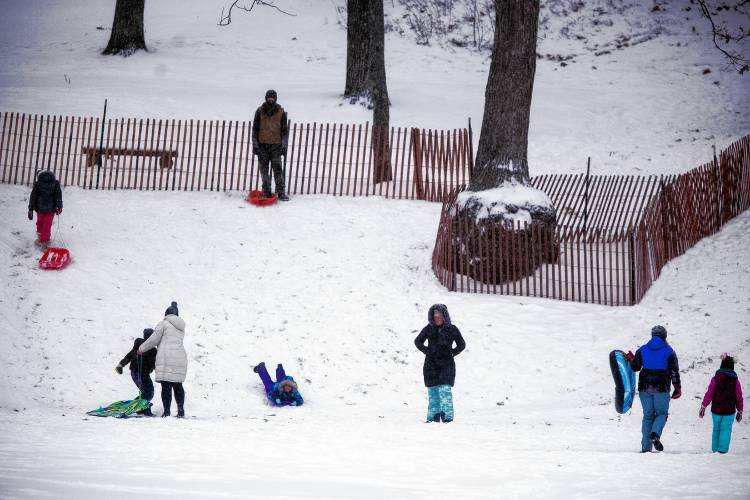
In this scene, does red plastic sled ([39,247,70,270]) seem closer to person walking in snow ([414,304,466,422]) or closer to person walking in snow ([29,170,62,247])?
person walking in snow ([29,170,62,247])

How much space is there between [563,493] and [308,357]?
5422 mm

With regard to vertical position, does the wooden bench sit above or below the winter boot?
above

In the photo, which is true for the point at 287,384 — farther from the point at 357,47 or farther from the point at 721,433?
the point at 357,47

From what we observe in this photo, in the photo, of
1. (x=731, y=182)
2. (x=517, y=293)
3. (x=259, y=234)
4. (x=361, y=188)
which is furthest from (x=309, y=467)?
(x=731, y=182)

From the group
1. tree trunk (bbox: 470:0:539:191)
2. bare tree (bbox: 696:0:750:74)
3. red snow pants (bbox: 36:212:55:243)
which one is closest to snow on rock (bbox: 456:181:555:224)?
tree trunk (bbox: 470:0:539:191)

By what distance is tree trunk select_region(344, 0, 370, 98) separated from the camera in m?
19.1

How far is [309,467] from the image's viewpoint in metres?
5.87

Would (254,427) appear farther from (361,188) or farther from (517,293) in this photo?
(361,188)

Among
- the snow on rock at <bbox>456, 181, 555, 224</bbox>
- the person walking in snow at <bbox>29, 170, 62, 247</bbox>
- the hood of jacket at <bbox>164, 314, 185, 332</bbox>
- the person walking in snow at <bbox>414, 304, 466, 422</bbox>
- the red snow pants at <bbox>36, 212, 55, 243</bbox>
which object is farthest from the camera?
the snow on rock at <bbox>456, 181, 555, 224</bbox>

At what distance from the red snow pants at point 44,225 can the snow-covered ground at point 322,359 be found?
37 cm

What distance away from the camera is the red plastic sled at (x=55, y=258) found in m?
11.4

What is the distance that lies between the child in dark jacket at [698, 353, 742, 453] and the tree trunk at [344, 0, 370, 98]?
13396 mm

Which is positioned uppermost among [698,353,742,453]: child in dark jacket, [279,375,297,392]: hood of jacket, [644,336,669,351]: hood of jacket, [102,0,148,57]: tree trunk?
[102,0,148,57]: tree trunk

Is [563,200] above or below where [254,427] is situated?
above
